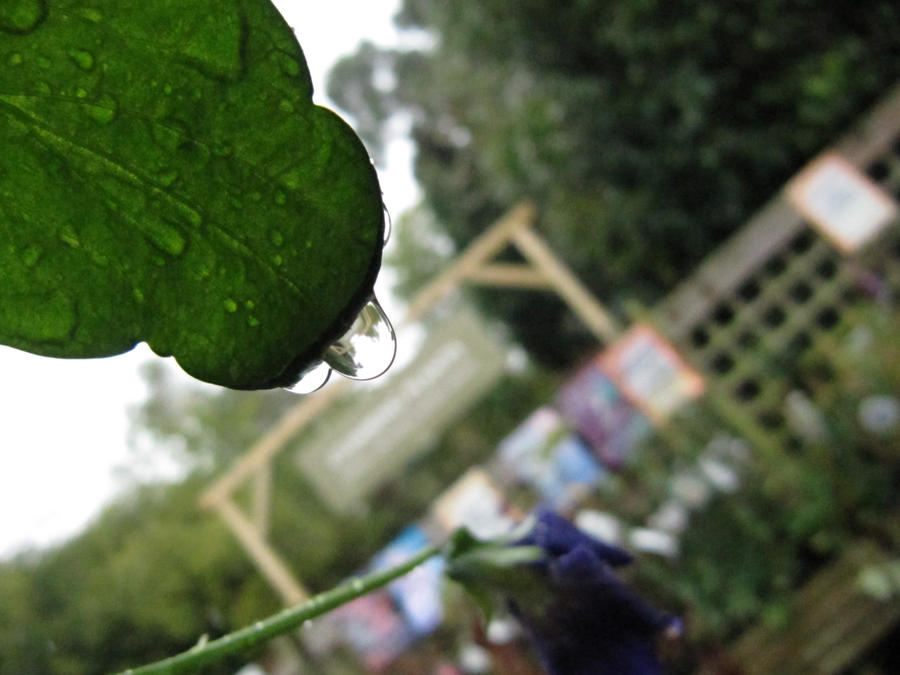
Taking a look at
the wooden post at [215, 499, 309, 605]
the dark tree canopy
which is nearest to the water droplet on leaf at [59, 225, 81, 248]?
the wooden post at [215, 499, 309, 605]

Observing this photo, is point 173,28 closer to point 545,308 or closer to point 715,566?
point 715,566

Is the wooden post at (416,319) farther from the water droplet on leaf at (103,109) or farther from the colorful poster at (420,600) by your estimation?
the water droplet on leaf at (103,109)

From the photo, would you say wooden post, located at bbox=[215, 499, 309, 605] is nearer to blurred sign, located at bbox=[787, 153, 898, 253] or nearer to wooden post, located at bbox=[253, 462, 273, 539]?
wooden post, located at bbox=[253, 462, 273, 539]

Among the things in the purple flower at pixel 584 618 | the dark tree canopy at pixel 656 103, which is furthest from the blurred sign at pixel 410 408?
the purple flower at pixel 584 618

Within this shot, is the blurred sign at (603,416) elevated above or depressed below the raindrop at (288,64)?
above

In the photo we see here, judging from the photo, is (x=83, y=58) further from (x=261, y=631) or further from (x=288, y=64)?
(x=261, y=631)

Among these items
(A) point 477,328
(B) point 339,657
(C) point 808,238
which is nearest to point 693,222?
(C) point 808,238

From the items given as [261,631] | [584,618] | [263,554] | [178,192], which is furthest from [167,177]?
[263,554]
